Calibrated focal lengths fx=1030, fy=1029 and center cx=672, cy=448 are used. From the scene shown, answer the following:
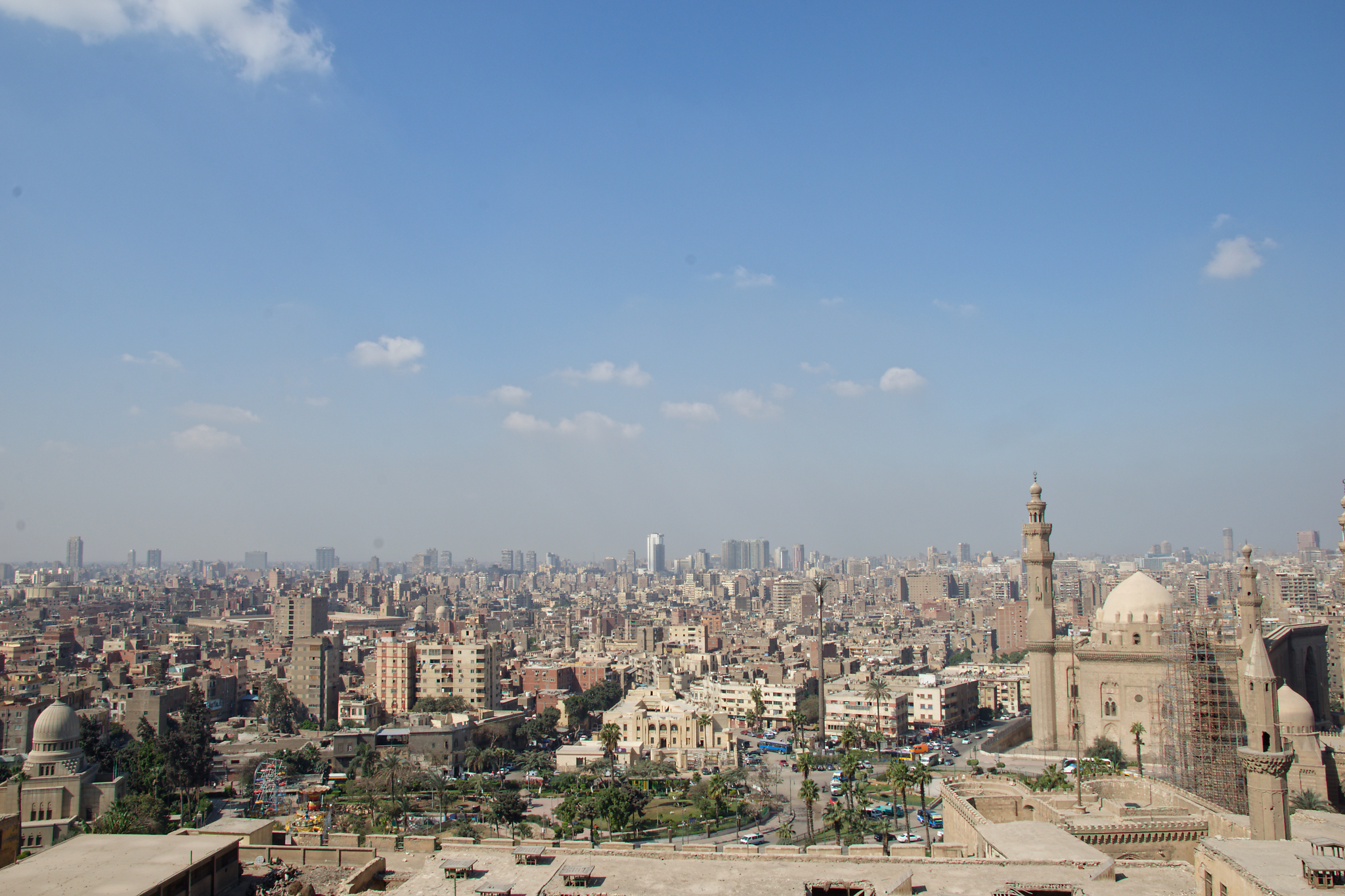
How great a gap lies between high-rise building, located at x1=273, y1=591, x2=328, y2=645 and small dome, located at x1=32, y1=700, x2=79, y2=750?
44396mm

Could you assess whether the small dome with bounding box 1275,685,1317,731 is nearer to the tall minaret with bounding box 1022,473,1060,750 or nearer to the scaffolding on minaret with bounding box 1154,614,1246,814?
the scaffolding on minaret with bounding box 1154,614,1246,814

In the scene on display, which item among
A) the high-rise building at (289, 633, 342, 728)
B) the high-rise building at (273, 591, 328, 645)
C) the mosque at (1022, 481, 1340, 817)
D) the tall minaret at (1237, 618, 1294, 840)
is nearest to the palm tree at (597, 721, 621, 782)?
the mosque at (1022, 481, 1340, 817)

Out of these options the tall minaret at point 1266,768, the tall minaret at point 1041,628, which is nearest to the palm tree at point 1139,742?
the tall minaret at point 1041,628

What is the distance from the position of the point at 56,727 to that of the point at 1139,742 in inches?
1174

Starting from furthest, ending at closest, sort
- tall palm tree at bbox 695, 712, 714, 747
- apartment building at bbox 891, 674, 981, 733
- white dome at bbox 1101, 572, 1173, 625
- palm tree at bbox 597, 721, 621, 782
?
1. apartment building at bbox 891, 674, 981, 733
2. tall palm tree at bbox 695, 712, 714, 747
3. palm tree at bbox 597, 721, 621, 782
4. white dome at bbox 1101, 572, 1173, 625

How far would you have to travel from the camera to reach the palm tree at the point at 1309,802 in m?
22.2

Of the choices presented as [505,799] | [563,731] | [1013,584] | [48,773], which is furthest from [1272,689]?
[1013,584]

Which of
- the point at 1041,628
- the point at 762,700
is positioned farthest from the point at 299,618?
the point at 1041,628

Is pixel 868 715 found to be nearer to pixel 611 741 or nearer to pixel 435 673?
pixel 611 741

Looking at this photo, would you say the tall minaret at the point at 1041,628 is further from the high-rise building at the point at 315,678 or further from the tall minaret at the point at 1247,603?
the high-rise building at the point at 315,678

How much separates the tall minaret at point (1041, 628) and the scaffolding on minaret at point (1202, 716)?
451 cm

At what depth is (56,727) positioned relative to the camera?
29.2 metres

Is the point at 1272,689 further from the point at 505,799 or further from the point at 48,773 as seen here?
the point at 48,773

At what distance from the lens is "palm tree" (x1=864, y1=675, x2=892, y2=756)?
43.5 meters
